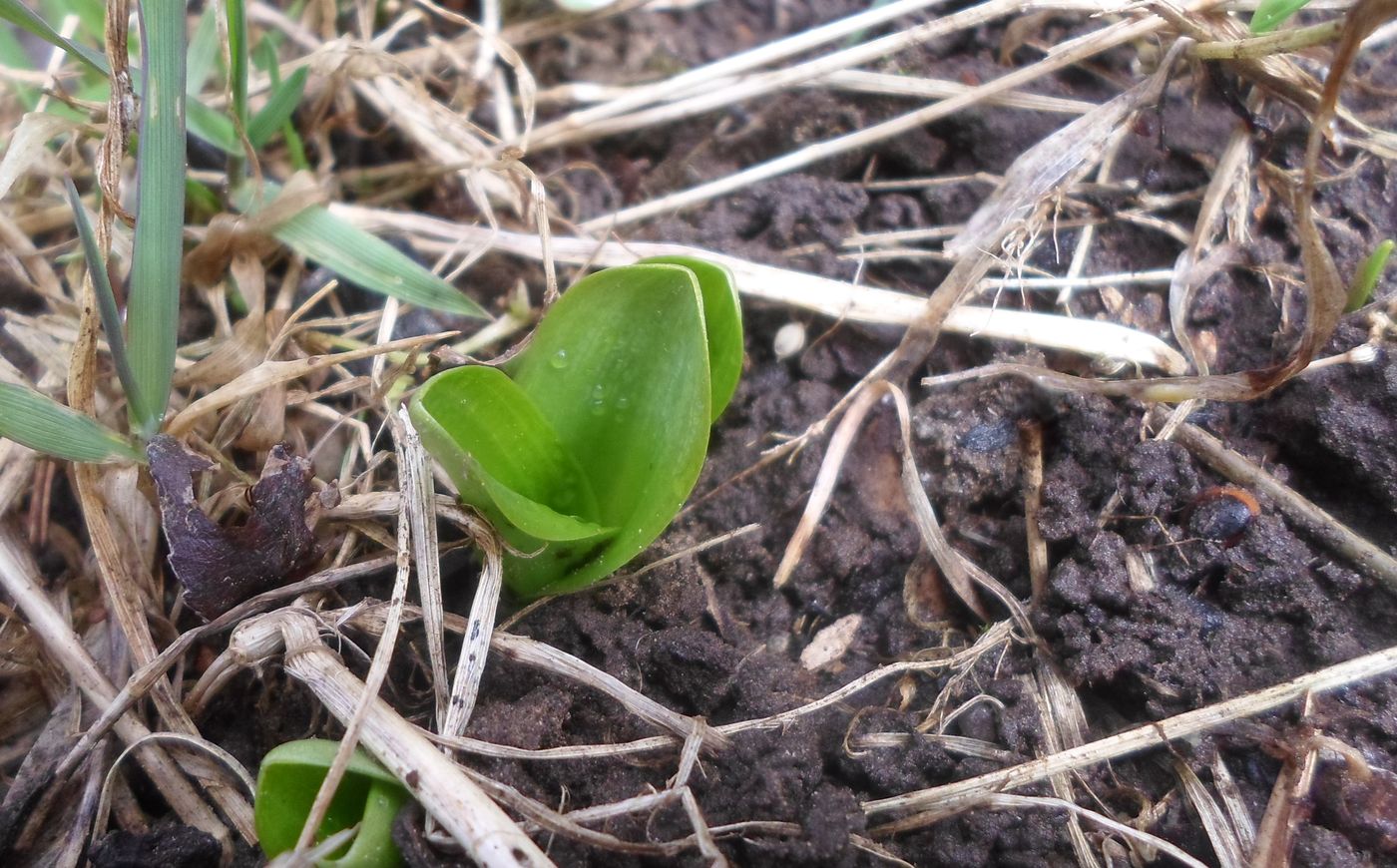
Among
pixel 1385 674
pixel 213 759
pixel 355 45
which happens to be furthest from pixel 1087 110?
pixel 213 759

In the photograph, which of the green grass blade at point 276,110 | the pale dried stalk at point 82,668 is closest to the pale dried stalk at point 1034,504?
the pale dried stalk at point 82,668

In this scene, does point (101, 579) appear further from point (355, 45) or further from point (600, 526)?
point (355, 45)

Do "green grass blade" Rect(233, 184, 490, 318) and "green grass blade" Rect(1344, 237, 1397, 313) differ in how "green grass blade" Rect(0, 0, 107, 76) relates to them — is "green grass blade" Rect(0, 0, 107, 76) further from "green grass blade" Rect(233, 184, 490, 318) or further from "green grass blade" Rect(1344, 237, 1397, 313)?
"green grass blade" Rect(1344, 237, 1397, 313)

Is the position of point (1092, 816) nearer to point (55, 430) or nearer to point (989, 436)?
point (989, 436)

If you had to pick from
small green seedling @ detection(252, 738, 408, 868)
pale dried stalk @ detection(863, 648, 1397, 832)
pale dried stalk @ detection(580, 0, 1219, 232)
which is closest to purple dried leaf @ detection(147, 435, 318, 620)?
small green seedling @ detection(252, 738, 408, 868)

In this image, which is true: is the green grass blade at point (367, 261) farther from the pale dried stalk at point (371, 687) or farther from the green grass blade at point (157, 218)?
the pale dried stalk at point (371, 687)
